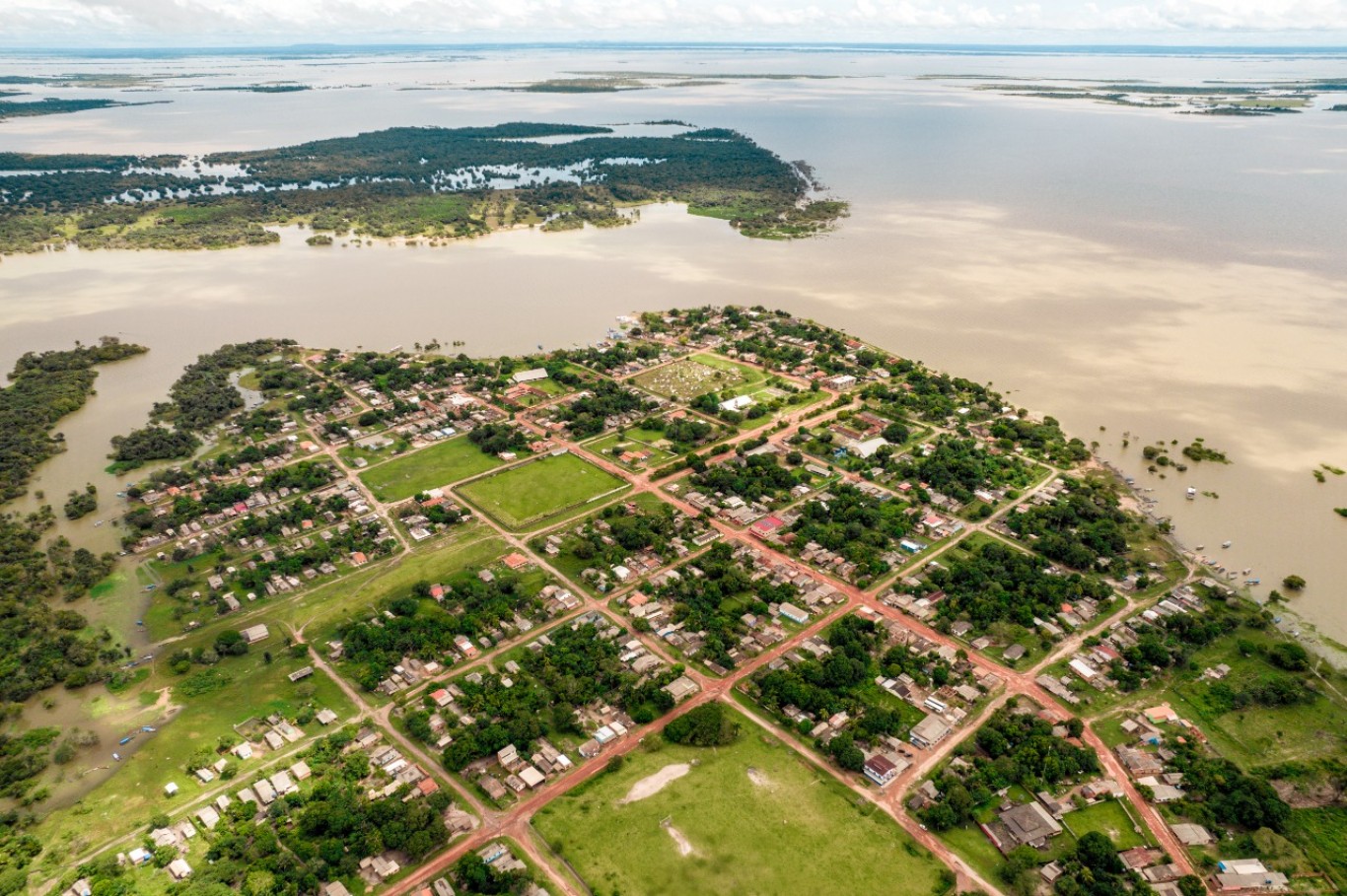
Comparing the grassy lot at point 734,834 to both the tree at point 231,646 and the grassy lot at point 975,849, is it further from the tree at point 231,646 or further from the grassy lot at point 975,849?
the tree at point 231,646

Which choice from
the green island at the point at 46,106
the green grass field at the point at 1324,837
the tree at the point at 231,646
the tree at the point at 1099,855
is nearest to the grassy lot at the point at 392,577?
the tree at the point at 231,646

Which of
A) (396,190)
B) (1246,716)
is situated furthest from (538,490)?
(396,190)

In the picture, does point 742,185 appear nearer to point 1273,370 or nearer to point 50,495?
point 1273,370

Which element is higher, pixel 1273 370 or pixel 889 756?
pixel 1273 370

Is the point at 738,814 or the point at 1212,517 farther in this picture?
the point at 1212,517

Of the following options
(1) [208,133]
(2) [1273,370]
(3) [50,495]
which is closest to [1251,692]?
(2) [1273,370]
